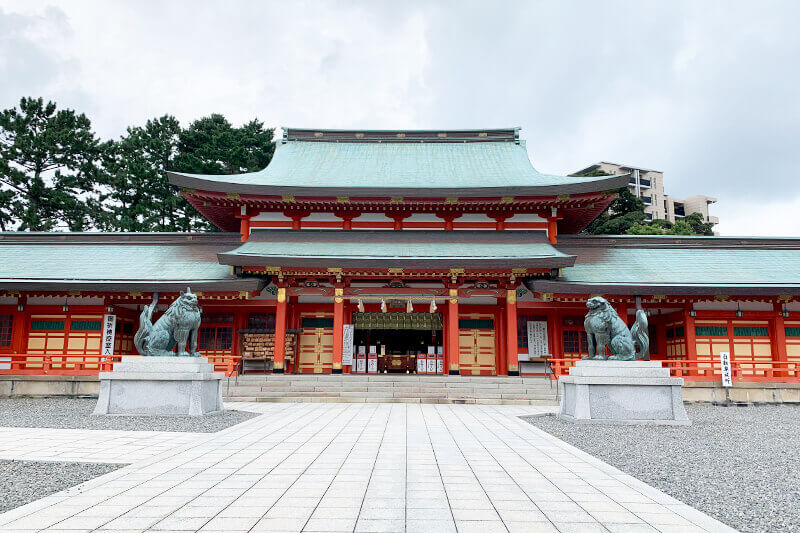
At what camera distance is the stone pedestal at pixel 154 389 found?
38.1 feet

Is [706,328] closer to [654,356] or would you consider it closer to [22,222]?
[654,356]

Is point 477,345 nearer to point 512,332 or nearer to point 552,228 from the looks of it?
point 512,332

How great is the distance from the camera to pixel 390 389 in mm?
16812

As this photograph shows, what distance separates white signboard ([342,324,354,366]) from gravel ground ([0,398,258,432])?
25.7 ft

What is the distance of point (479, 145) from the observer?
27453 millimetres

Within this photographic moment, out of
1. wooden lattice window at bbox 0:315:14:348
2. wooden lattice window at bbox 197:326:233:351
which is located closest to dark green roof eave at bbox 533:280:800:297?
wooden lattice window at bbox 197:326:233:351

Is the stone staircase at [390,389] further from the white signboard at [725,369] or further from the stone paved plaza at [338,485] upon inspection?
the stone paved plaza at [338,485]

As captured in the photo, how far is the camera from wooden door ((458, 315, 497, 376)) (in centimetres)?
2166

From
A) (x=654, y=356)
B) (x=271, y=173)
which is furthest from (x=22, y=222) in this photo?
(x=654, y=356)

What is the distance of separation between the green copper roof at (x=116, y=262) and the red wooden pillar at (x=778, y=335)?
65.8ft

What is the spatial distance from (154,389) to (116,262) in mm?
12084

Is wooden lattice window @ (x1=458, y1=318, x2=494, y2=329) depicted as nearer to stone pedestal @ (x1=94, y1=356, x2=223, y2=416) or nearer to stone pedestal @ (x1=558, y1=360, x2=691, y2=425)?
stone pedestal @ (x1=558, y1=360, x2=691, y2=425)

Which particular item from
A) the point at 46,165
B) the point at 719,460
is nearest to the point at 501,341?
the point at 719,460

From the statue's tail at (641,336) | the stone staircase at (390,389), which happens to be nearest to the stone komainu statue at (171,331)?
the stone staircase at (390,389)
